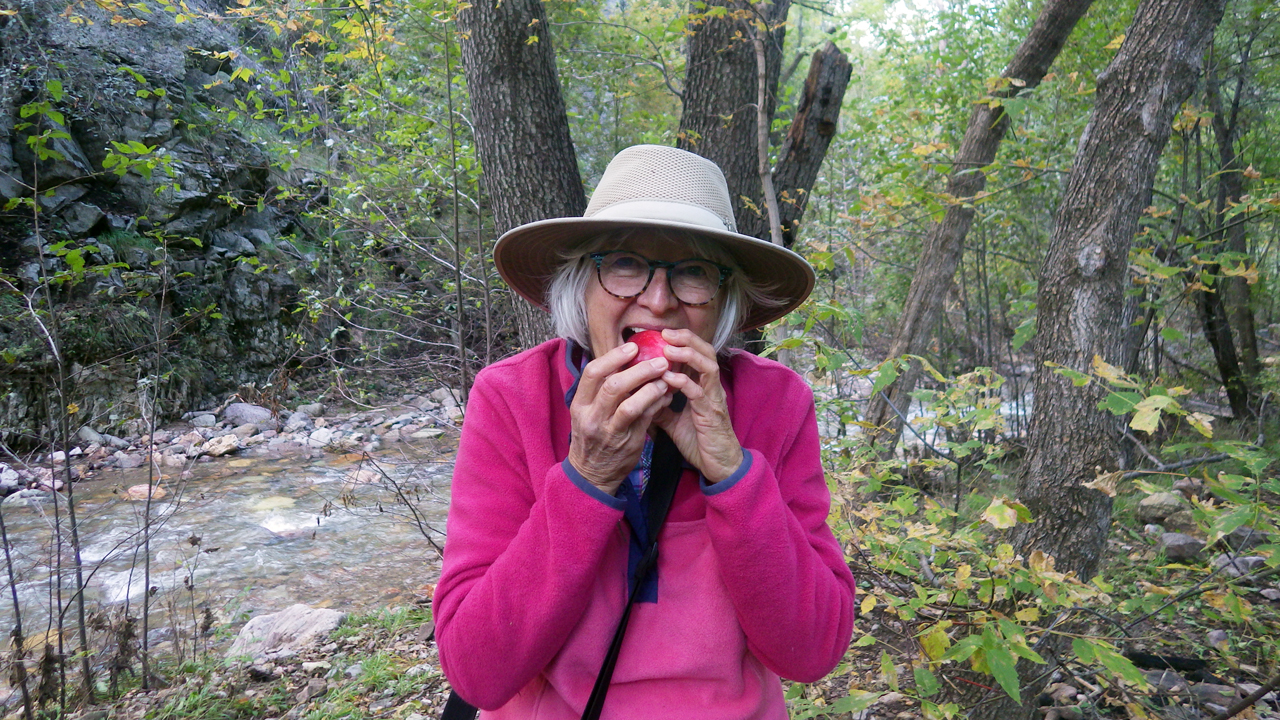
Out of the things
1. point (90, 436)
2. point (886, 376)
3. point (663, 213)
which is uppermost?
point (663, 213)

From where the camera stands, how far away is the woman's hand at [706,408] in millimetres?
1318

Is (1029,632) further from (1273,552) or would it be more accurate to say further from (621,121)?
(621,121)

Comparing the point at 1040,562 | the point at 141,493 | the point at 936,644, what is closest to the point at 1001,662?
the point at 936,644

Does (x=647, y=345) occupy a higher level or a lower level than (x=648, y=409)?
higher

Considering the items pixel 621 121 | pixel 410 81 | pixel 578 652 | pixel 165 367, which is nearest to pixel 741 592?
pixel 578 652

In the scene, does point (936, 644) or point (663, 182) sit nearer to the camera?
point (663, 182)

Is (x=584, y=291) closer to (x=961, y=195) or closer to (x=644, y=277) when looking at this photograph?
(x=644, y=277)

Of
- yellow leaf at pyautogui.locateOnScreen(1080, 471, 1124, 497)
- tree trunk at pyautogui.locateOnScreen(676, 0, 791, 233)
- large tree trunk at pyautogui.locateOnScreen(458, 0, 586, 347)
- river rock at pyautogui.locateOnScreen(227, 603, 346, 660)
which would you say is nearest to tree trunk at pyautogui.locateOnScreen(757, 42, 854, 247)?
tree trunk at pyautogui.locateOnScreen(676, 0, 791, 233)

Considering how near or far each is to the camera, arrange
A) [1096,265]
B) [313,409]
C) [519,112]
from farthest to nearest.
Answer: [313,409], [519,112], [1096,265]

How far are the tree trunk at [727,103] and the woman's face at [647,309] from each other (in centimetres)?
189

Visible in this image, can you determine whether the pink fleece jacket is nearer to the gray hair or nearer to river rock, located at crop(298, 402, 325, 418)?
the gray hair

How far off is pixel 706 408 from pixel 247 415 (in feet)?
34.6

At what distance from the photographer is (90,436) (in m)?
8.48

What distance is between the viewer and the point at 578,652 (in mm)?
1347
